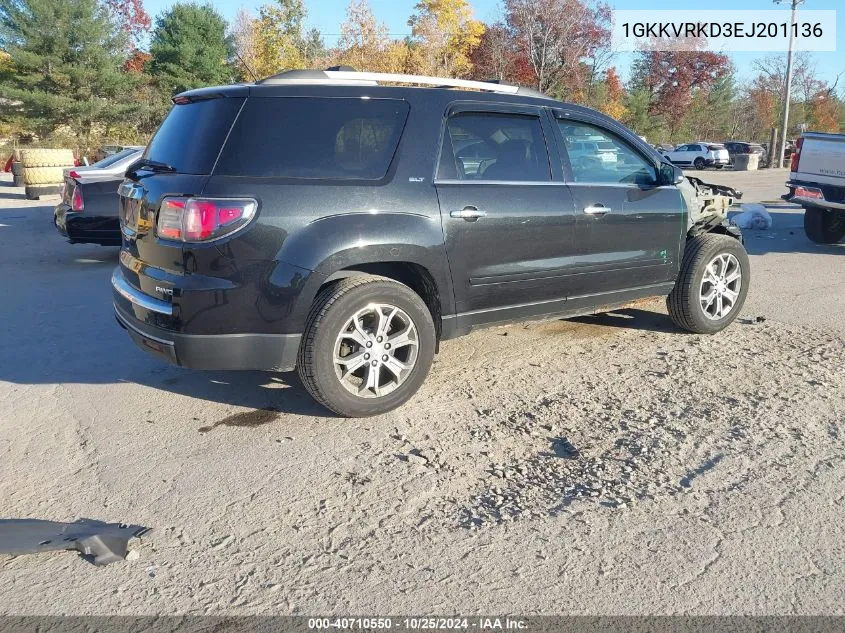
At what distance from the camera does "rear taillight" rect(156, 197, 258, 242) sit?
3.66 meters

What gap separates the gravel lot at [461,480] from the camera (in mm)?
2619

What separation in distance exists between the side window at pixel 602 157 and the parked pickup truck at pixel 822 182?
18.6 feet

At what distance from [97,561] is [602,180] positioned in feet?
13.0

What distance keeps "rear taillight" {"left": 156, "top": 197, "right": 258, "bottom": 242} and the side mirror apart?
3277 millimetres

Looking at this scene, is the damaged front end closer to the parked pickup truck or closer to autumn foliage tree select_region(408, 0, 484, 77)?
the parked pickup truck

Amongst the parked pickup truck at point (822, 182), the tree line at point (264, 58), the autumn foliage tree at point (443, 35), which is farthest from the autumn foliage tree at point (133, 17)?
the parked pickup truck at point (822, 182)

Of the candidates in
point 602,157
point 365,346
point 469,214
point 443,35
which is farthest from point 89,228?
point 443,35

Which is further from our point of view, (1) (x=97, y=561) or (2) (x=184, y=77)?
(2) (x=184, y=77)

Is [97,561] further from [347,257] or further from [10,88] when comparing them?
[10,88]

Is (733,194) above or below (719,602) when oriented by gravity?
above

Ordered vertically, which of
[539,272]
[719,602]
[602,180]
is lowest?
[719,602]

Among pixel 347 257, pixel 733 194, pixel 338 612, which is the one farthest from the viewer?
pixel 733 194

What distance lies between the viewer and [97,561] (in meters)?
2.77

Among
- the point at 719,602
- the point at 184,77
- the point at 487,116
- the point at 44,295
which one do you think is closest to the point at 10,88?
the point at 184,77
